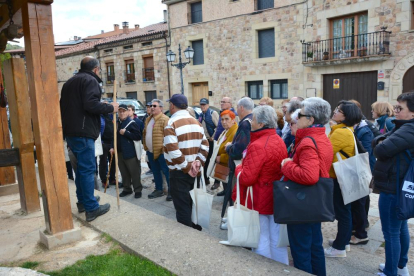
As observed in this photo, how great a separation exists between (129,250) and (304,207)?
157 cm

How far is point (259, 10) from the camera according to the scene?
17.2 m

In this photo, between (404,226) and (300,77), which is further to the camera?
(300,77)

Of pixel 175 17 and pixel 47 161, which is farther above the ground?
pixel 175 17

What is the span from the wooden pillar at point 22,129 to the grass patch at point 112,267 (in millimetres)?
1753

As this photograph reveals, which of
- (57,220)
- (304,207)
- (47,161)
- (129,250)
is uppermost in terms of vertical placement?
(47,161)

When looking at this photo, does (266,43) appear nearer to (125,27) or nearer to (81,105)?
(81,105)

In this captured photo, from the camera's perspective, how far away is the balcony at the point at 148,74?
2362cm

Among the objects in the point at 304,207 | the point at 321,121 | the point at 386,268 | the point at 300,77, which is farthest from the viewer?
the point at 300,77

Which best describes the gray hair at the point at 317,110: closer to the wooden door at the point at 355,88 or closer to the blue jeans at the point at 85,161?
the blue jeans at the point at 85,161

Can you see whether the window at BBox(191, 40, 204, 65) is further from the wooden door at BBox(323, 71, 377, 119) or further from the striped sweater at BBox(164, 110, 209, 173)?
the striped sweater at BBox(164, 110, 209, 173)

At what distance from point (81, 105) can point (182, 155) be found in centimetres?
120

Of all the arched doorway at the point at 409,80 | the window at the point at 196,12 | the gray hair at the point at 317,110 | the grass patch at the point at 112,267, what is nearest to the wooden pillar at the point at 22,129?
the grass patch at the point at 112,267

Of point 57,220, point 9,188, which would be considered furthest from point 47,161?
point 9,188

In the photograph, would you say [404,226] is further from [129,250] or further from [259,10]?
[259,10]
